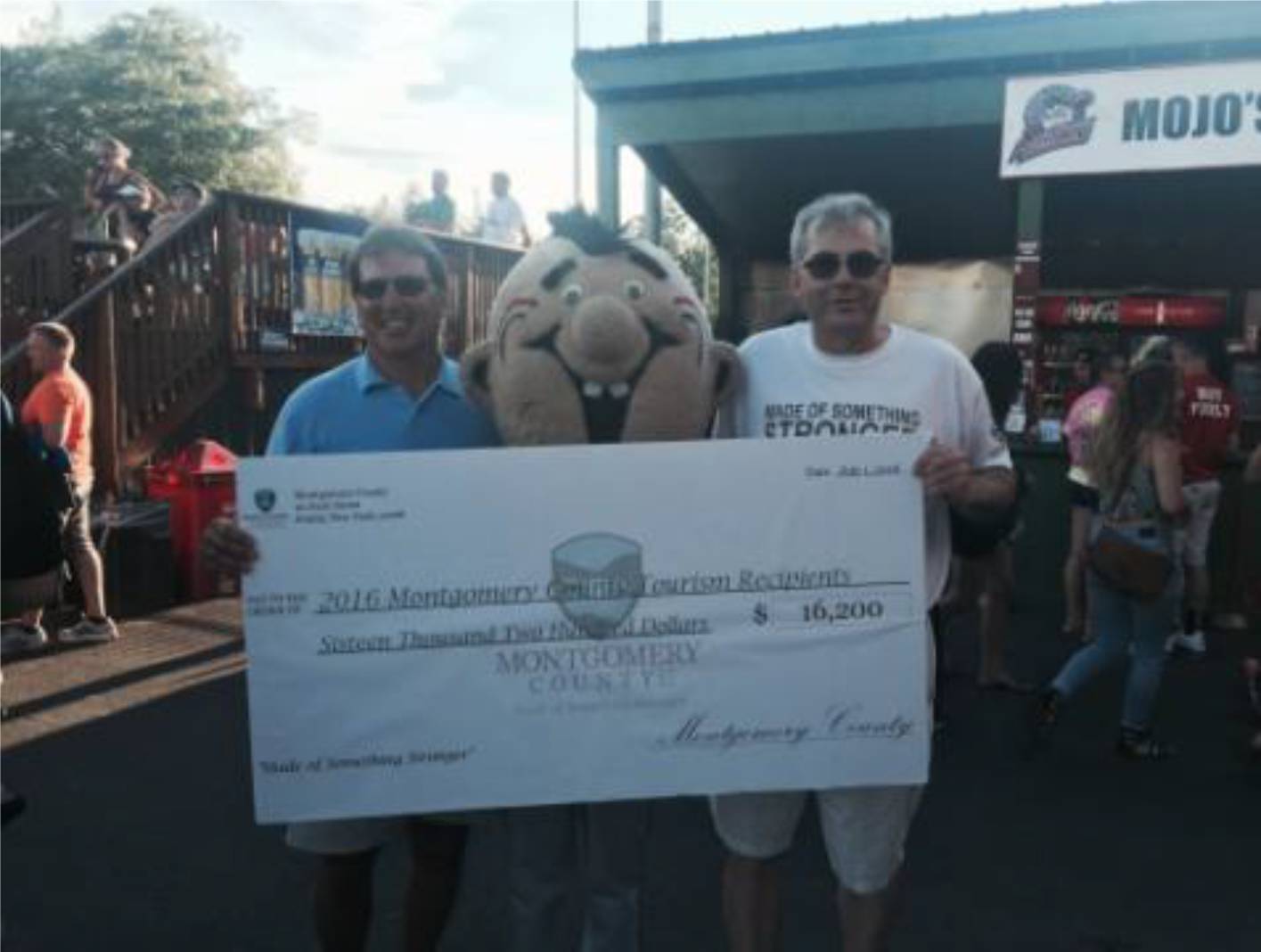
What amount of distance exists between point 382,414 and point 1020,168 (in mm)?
7638

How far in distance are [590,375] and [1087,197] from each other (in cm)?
1246

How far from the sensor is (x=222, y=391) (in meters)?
9.99

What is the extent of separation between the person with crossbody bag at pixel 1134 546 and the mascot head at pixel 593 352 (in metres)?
2.96

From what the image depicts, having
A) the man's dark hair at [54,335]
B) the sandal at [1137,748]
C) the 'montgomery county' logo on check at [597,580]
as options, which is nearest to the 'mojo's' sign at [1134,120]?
the sandal at [1137,748]

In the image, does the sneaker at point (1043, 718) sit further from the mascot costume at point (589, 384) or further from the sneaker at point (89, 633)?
the sneaker at point (89, 633)

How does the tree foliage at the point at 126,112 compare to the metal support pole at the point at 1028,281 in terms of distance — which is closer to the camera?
the metal support pole at the point at 1028,281

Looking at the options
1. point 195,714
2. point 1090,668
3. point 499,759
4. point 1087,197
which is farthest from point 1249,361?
point 499,759

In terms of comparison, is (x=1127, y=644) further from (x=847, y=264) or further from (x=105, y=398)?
(x=105, y=398)

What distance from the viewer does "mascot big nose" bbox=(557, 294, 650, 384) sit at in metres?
2.34

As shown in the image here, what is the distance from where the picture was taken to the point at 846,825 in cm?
248

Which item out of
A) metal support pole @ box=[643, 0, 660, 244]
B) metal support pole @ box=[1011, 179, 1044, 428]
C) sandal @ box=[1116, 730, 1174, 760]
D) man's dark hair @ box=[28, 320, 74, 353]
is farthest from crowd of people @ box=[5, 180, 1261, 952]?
metal support pole @ box=[643, 0, 660, 244]

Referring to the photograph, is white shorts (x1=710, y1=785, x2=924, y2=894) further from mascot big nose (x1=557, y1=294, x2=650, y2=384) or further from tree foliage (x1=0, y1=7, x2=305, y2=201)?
tree foliage (x1=0, y1=7, x2=305, y2=201)

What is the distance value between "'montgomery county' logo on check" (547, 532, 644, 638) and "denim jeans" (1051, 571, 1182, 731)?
3.16 metres

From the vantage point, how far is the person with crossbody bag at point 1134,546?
476 cm
